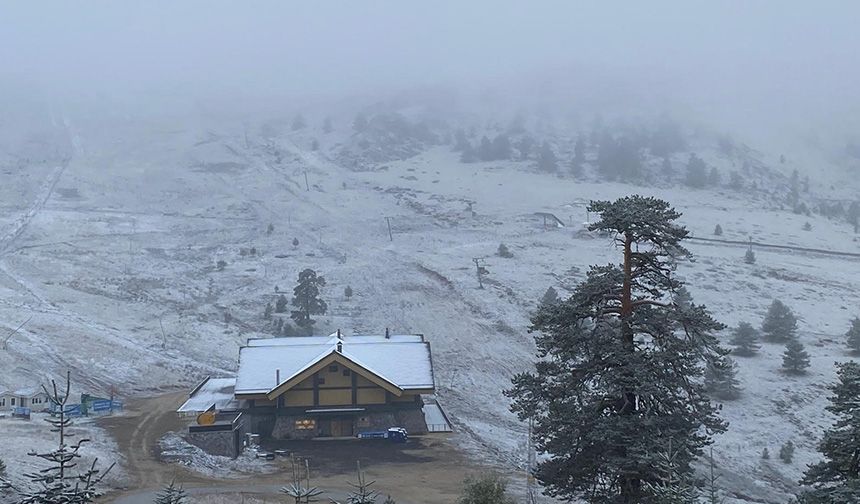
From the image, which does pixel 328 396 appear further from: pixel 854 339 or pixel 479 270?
pixel 854 339

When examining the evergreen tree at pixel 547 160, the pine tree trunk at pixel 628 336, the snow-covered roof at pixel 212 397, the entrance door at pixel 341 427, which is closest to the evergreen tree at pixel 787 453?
the entrance door at pixel 341 427

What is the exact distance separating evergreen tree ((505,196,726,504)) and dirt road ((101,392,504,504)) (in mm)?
14868

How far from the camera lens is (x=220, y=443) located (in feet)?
116

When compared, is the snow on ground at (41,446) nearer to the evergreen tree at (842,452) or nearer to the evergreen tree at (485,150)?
the evergreen tree at (842,452)

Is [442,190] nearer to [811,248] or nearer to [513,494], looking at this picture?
[811,248]

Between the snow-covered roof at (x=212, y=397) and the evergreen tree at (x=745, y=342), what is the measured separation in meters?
36.3

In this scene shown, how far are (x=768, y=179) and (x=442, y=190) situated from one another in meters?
62.6

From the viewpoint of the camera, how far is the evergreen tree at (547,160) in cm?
13925

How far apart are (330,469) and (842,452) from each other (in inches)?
915

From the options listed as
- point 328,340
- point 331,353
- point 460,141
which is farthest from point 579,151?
point 331,353

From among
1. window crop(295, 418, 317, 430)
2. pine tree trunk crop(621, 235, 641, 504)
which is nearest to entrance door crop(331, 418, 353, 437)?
window crop(295, 418, 317, 430)

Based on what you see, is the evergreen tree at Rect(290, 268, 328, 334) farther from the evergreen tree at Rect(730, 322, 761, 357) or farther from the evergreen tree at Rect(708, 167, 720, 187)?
the evergreen tree at Rect(708, 167, 720, 187)

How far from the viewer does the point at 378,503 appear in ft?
91.8

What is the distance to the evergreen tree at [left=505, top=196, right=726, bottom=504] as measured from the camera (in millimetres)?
14438
